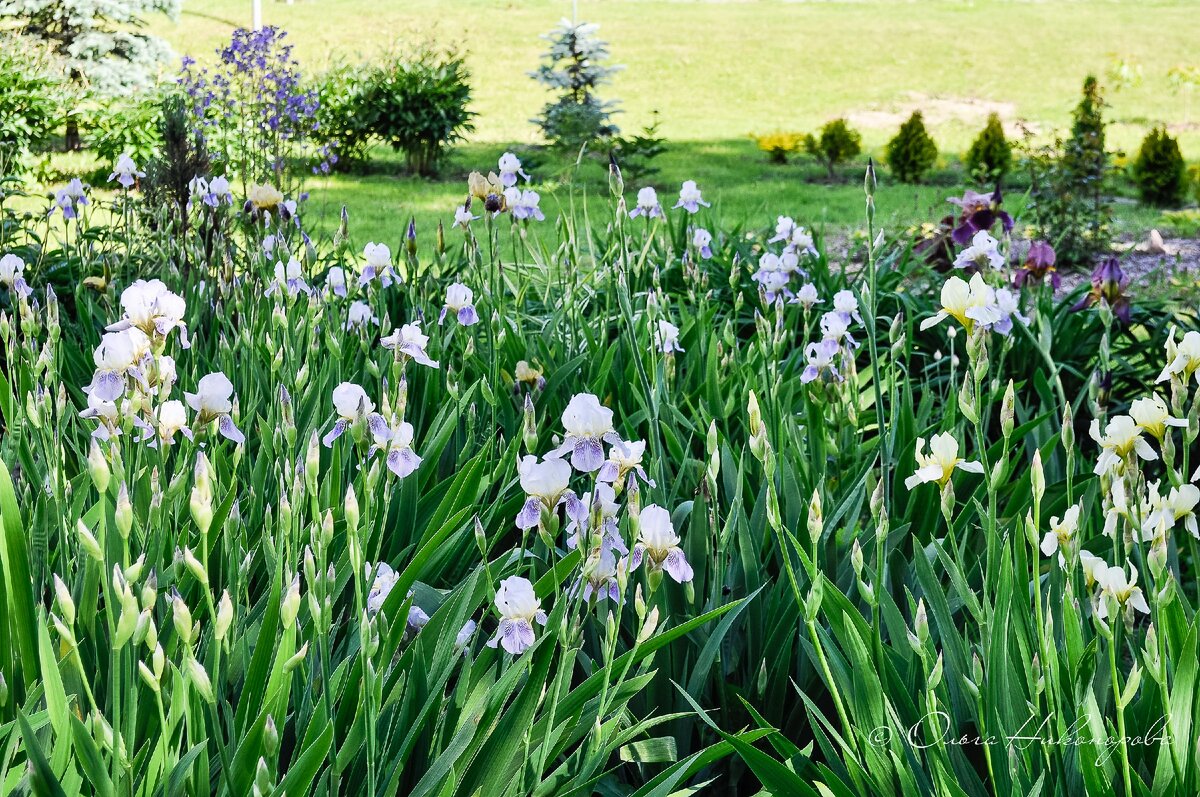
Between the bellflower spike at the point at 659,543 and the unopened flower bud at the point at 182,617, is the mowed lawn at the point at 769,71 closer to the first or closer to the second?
the bellflower spike at the point at 659,543

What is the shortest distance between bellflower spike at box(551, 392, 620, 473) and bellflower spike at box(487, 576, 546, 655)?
157 mm

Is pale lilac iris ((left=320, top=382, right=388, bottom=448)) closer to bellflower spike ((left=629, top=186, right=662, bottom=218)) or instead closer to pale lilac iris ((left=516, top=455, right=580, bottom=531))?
pale lilac iris ((left=516, top=455, right=580, bottom=531))

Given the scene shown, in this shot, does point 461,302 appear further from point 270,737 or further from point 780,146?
point 780,146

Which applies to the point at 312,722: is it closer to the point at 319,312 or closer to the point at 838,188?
the point at 319,312

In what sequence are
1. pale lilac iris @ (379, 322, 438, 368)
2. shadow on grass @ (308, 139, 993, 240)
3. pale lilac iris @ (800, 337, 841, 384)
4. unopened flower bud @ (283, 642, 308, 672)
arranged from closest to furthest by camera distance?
unopened flower bud @ (283, 642, 308, 672) < pale lilac iris @ (379, 322, 438, 368) < pale lilac iris @ (800, 337, 841, 384) < shadow on grass @ (308, 139, 993, 240)

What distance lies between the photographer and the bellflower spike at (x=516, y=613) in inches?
48.3

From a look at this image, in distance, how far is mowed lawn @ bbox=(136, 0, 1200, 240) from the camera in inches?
461

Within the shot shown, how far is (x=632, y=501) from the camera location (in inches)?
46.1

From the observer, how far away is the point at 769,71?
76.3ft

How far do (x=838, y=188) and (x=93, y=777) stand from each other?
11617 millimetres

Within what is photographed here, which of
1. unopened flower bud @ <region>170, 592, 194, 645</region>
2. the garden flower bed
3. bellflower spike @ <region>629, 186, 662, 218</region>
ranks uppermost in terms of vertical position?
bellflower spike @ <region>629, 186, 662, 218</region>

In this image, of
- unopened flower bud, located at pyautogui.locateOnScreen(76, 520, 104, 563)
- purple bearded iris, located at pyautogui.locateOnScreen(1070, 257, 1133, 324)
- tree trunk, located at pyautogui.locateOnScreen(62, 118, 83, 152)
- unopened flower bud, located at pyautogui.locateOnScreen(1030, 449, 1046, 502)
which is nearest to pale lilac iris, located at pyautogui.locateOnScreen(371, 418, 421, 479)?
unopened flower bud, located at pyautogui.locateOnScreen(76, 520, 104, 563)

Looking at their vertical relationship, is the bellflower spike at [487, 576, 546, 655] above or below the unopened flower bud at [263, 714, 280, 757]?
above

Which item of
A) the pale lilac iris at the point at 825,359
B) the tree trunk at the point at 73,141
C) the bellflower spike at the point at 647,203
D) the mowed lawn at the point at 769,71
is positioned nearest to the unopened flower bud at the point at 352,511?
the pale lilac iris at the point at 825,359
